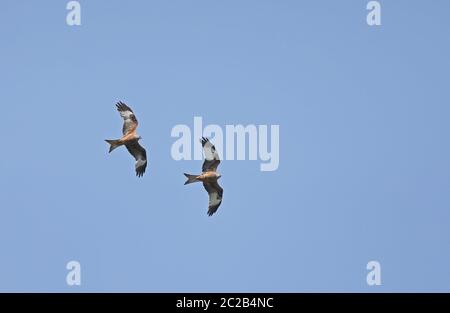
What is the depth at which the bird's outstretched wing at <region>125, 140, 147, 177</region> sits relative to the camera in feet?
97.3

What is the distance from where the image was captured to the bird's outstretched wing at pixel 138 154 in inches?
1168

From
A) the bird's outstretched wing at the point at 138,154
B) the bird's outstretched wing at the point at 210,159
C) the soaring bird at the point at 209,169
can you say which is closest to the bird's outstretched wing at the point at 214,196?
the soaring bird at the point at 209,169

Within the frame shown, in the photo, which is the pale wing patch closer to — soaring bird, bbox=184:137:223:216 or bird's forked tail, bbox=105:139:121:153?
soaring bird, bbox=184:137:223:216

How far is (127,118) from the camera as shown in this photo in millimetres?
29516

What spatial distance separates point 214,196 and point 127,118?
9.06 ft

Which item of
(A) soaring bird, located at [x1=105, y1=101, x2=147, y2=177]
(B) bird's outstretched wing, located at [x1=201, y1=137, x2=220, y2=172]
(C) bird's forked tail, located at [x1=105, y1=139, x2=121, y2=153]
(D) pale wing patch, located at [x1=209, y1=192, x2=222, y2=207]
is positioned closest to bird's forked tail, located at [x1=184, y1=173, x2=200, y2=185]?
(B) bird's outstretched wing, located at [x1=201, y1=137, x2=220, y2=172]

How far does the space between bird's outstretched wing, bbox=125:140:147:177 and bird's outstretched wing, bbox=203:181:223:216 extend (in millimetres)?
1606

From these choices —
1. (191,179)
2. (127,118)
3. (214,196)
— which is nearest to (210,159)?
(191,179)

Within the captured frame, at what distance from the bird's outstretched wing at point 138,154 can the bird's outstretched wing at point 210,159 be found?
153 cm

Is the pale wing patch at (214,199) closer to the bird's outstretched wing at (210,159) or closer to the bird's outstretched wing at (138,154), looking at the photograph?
the bird's outstretched wing at (210,159)
